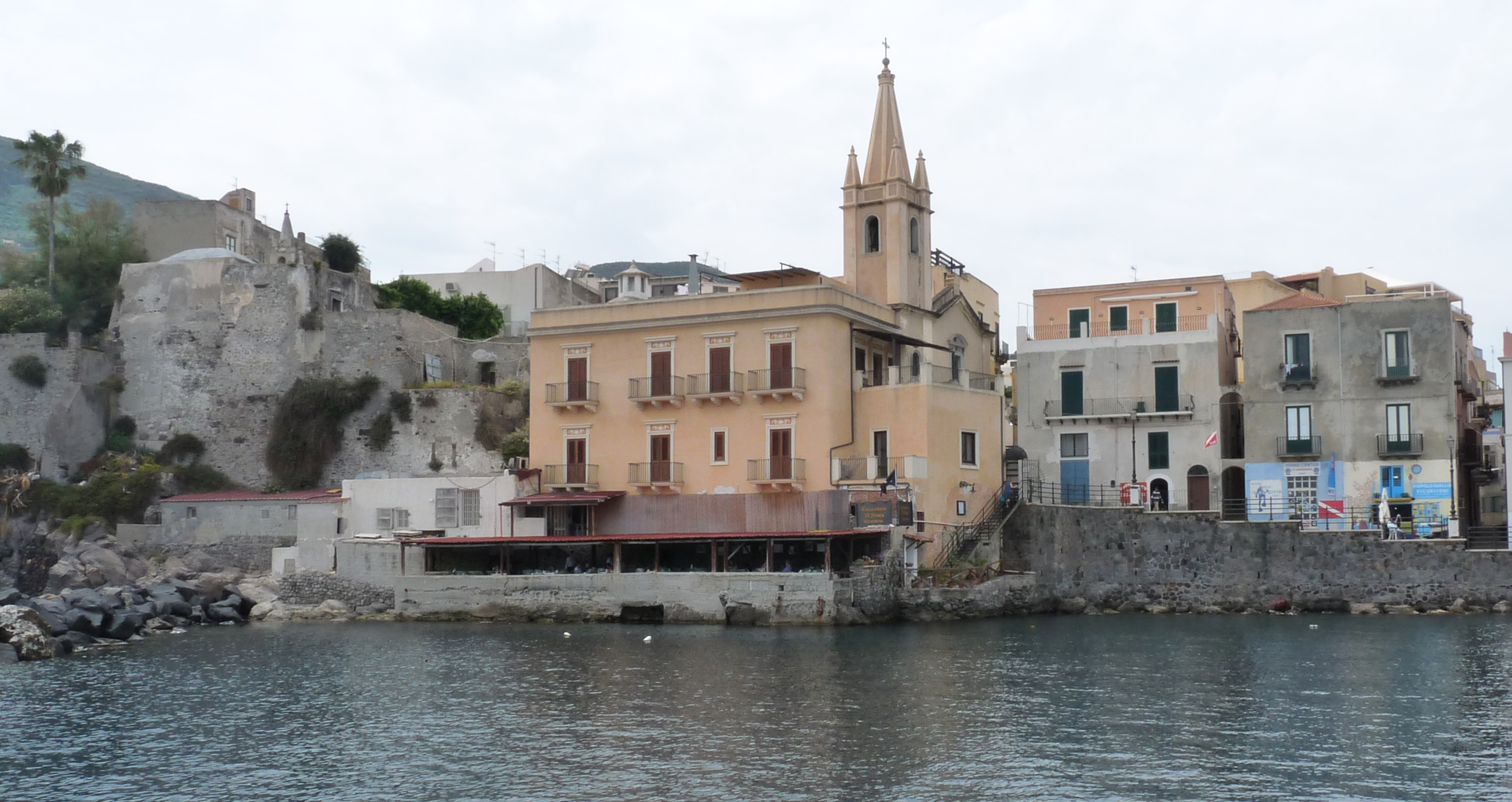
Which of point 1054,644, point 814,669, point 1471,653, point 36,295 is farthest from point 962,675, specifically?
point 36,295

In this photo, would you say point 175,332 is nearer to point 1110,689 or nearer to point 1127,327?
point 1127,327

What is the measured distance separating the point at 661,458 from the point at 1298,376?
848 inches

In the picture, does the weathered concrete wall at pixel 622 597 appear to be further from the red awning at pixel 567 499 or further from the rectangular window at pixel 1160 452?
the rectangular window at pixel 1160 452

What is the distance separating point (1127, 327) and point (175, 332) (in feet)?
125

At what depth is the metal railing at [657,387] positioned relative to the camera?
159 feet

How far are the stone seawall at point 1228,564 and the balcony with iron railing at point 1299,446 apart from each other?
4.58m

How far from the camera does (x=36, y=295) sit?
6450 centimetres

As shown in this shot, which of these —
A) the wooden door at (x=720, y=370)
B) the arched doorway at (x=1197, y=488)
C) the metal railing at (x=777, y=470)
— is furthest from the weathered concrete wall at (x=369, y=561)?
the arched doorway at (x=1197, y=488)

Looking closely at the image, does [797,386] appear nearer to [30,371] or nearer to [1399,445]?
[1399,445]

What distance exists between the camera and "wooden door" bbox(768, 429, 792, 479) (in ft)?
153

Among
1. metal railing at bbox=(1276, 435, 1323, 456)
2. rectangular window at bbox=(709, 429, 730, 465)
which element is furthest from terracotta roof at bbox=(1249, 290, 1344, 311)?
rectangular window at bbox=(709, 429, 730, 465)

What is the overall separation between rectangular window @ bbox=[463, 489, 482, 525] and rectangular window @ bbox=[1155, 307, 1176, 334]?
25082 mm

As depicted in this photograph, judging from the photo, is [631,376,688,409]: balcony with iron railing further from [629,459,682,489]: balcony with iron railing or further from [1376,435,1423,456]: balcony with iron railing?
[1376,435,1423,456]: balcony with iron railing

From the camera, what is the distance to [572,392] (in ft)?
165
